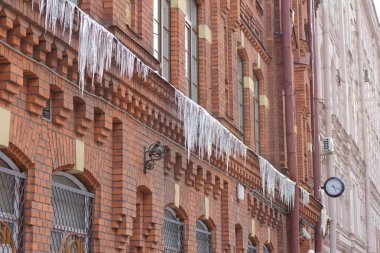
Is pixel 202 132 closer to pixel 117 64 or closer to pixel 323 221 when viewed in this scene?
pixel 117 64

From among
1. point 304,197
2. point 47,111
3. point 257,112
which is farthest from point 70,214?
point 304,197

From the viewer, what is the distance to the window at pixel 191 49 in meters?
14.4

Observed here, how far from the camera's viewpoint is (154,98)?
1126 centimetres

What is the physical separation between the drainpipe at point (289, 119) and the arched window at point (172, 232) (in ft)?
24.5

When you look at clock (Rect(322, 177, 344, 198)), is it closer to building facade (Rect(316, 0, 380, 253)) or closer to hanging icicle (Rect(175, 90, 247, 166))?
building facade (Rect(316, 0, 380, 253))

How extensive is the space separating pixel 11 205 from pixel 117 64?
90.6 inches

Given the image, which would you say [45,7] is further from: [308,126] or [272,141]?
[308,126]

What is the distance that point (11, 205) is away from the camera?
27.2 feet

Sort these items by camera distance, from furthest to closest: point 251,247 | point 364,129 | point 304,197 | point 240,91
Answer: point 364,129 < point 304,197 < point 240,91 < point 251,247

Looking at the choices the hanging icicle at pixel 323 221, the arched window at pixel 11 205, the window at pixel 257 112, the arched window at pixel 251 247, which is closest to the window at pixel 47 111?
the arched window at pixel 11 205

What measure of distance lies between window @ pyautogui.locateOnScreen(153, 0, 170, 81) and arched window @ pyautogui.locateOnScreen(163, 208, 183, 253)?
1.99 metres

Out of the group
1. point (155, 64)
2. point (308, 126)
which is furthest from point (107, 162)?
point (308, 126)

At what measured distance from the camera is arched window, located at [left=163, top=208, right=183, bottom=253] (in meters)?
12.6

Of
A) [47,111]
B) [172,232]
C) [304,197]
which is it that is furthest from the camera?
[304,197]
